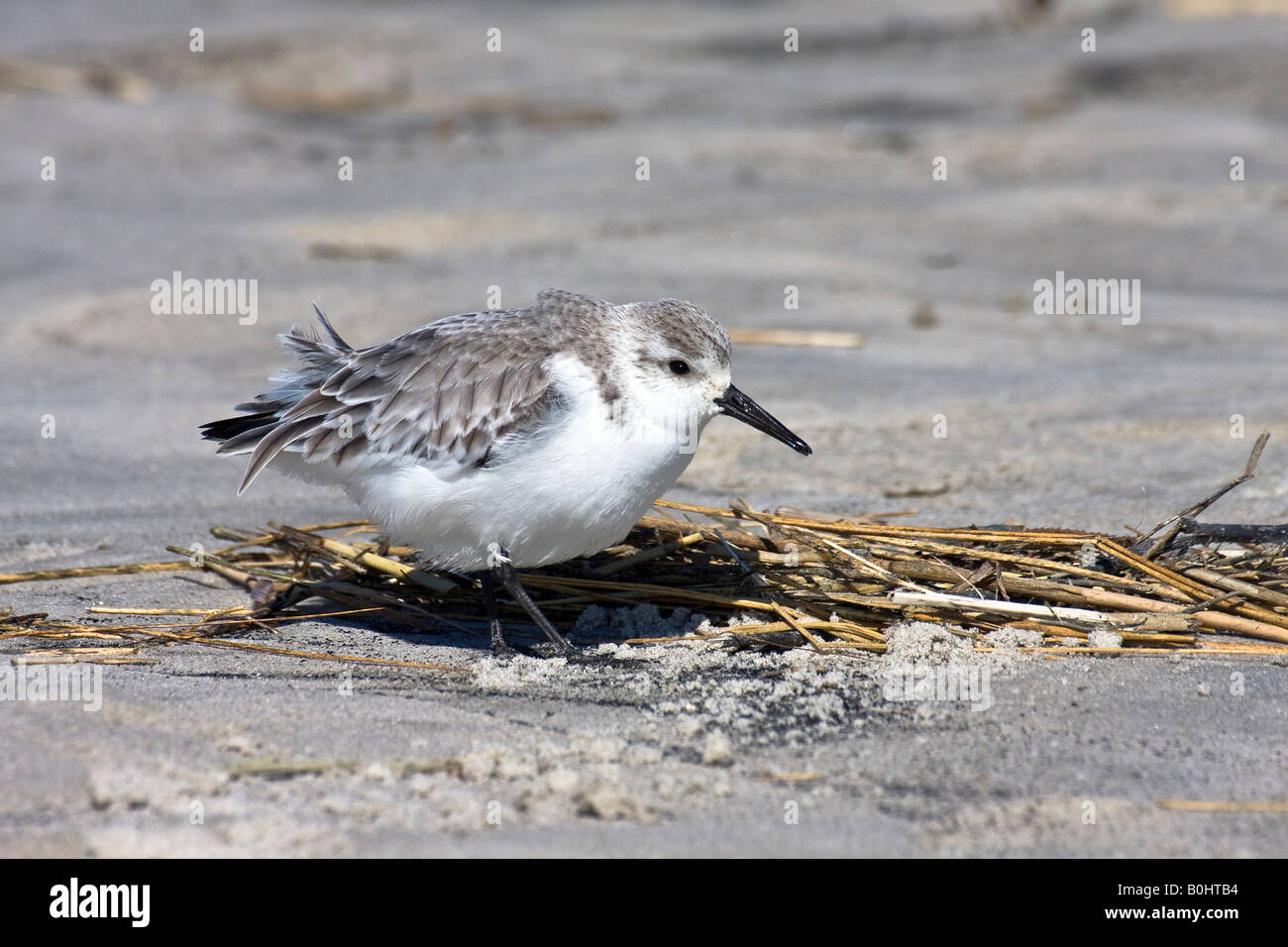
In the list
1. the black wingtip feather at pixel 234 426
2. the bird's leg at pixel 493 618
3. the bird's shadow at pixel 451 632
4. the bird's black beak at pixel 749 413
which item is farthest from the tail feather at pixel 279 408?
the bird's black beak at pixel 749 413

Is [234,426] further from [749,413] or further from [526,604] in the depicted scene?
[749,413]

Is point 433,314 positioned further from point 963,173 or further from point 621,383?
point 963,173

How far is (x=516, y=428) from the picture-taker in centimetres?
417

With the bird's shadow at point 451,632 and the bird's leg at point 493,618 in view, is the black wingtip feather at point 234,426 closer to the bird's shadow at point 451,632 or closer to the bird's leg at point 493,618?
the bird's shadow at point 451,632

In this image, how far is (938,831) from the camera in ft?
9.95

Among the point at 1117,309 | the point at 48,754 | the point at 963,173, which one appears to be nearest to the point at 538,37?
the point at 963,173

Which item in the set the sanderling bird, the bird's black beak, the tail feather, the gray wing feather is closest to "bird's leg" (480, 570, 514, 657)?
the sanderling bird

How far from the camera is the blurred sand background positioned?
319 cm

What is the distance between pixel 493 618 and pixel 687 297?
172 inches

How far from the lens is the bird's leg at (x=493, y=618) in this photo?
14.1 feet

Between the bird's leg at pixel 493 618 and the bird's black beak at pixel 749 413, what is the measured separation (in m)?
0.95

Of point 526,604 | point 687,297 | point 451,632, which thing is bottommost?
point 451,632

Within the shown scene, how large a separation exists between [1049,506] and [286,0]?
12165 millimetres

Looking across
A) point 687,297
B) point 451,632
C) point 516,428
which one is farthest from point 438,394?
point 687,297
